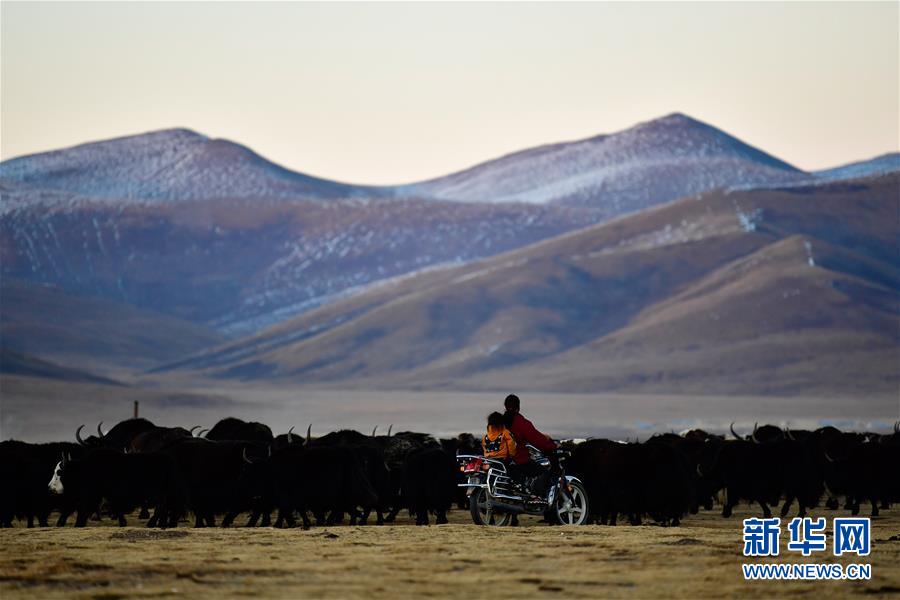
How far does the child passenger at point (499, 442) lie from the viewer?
1836 centimetres

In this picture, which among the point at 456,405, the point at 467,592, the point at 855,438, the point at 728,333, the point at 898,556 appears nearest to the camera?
the point at 467,592

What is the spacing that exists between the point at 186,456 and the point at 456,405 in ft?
309

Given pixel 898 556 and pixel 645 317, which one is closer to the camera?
pixel 898 556

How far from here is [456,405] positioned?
375 ft

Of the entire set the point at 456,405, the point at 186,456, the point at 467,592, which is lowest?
Result: the point at 467,592

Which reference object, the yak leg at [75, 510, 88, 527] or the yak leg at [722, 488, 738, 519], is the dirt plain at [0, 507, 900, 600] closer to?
the yak leg at [75, 510, 88, 527]

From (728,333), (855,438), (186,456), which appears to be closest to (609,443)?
(186,456)

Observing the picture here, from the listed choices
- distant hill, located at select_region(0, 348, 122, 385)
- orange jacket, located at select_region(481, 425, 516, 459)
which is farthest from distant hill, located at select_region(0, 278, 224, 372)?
orange jacket, located at select_region(481, 425, 516, 459)

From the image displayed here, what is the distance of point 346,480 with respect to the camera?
1978 centimetres

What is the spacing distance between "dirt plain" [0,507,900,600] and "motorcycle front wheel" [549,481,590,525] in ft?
1.72

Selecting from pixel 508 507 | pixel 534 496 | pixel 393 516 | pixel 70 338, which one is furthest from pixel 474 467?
pixel 70 338

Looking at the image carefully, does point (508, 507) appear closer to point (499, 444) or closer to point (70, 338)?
point (499, 444)

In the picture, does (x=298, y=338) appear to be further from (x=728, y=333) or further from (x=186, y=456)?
(x=186, y=456)

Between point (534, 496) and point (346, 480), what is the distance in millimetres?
2452
